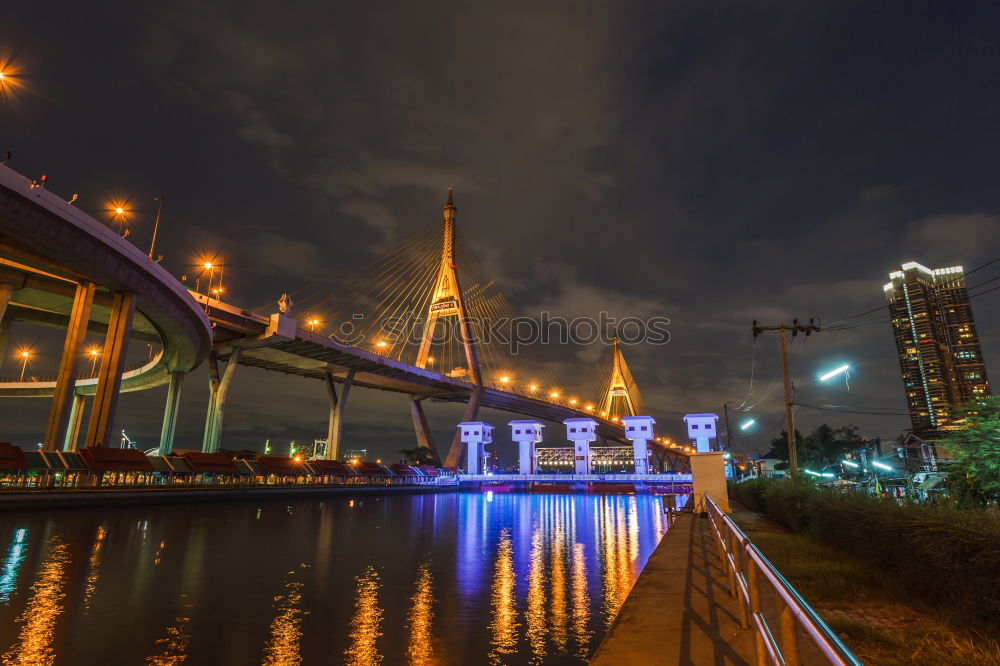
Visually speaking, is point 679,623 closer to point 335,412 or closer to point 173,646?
point 173,646

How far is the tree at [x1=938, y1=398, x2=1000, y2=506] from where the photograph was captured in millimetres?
11062

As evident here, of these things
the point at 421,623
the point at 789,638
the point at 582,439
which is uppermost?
the point at 582,439

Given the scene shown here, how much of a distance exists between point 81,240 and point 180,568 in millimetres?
25586

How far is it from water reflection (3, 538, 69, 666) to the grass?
8215 millimetres

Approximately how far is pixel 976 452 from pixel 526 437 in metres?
56.8

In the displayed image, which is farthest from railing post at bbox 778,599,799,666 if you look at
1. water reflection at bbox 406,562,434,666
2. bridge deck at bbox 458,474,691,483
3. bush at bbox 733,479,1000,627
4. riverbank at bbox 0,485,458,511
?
bridge deck at bbox 458,474,691,483

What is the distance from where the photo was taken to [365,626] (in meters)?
7.18

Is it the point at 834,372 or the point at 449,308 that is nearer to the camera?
the point at 834,372

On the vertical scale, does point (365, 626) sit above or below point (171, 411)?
below

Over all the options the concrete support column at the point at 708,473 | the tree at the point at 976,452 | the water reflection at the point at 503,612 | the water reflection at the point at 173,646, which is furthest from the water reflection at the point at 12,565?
the concrete support column at the point at 708,473

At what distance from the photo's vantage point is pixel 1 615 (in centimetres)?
733

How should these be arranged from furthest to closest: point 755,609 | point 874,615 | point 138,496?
point 138,496 < point 874,615 < point 755,609

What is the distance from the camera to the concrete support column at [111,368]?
35.1 meters

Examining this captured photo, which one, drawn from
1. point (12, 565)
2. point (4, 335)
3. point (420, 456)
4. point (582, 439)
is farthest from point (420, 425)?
point (12, 565)
